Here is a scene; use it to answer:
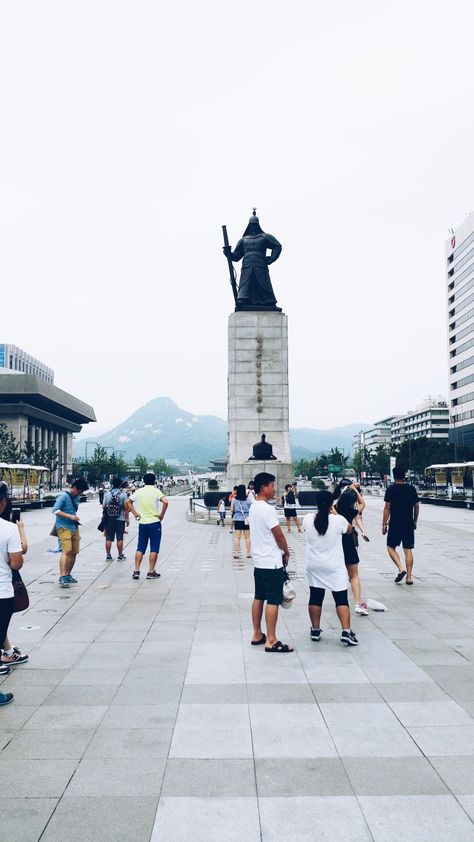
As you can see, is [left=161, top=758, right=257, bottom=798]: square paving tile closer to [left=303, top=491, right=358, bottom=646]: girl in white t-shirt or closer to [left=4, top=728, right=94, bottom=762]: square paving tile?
[left=4, top=728, right=94, bottom=762]: square paving tile

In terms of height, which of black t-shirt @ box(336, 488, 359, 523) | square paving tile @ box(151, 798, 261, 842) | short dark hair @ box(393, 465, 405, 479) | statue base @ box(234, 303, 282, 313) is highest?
statue base @ box(234, 303, 282, 313)

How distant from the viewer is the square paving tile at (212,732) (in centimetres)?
444

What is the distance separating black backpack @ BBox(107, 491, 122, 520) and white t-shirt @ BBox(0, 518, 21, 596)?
286 inches

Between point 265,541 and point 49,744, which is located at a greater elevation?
point 265,541

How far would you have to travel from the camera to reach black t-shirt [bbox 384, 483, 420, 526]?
10.5 meters

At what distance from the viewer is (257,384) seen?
29.7 meters

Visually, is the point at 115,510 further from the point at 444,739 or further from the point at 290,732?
the point at 444,739

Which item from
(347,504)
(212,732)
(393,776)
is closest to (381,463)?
(347,504)

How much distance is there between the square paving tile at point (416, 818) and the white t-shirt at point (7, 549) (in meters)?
3.27

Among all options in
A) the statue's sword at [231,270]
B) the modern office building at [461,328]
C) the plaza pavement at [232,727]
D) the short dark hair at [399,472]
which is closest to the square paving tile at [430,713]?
the plaza pavement at [232,727]

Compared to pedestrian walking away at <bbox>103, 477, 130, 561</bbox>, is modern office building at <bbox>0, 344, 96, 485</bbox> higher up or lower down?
higher up

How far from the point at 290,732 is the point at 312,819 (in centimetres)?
116

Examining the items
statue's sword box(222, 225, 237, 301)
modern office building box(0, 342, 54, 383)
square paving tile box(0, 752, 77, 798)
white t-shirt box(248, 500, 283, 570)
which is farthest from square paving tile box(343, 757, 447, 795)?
modern office building box(0, 342, 54, 383)

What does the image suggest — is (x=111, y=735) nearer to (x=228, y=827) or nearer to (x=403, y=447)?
(x=228, y=827)
